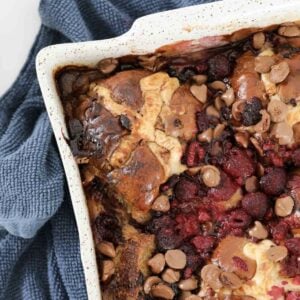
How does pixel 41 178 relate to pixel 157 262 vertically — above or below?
above

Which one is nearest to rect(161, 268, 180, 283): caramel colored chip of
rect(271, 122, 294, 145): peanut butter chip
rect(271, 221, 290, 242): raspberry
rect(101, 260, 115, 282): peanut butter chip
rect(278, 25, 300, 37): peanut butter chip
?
rect(101, 260, 115, 282): peanut butter chip

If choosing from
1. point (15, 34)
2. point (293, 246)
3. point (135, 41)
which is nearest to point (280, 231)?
point (293, 246)

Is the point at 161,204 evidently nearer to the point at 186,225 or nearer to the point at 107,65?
the point at 186,225

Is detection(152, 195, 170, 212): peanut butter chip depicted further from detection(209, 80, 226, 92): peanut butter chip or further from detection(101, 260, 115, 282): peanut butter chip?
detection(209, 80, 226, 92): peanut butter chip

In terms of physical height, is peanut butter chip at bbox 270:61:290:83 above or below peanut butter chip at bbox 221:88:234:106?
above

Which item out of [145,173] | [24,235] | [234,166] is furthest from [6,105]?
[234,166]

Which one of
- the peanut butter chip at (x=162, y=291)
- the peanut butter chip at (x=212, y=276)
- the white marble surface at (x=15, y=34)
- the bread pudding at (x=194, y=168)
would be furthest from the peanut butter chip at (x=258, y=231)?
the white marble surface at (x=15, y=34)
